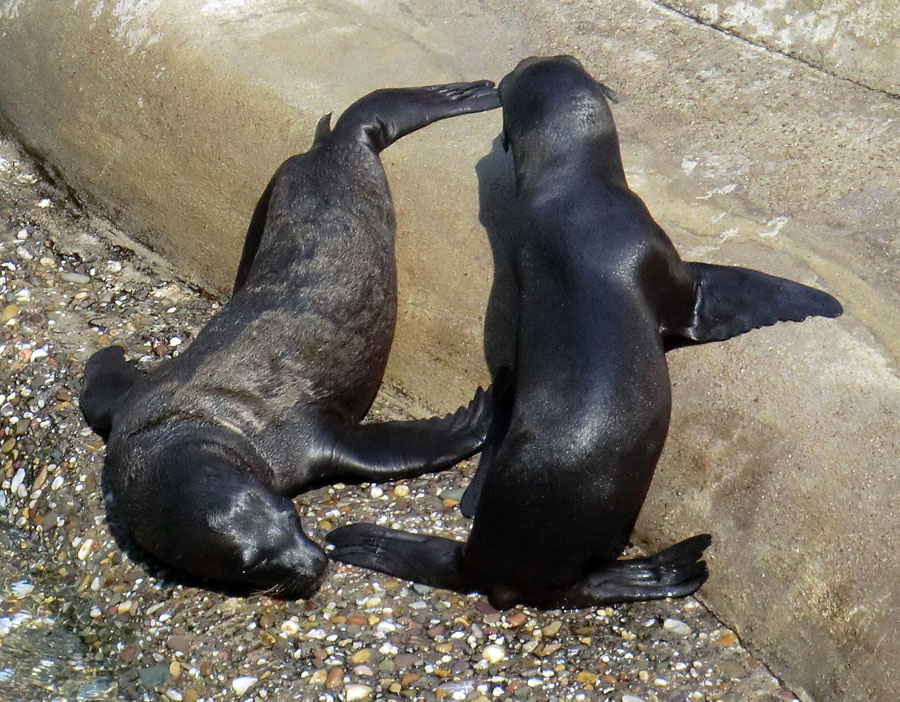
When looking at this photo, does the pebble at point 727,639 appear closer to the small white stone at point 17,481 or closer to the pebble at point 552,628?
the pebble at point 552,628

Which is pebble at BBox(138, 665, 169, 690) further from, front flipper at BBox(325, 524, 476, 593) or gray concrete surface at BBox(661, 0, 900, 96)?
gray concrete surface at BBox(661, 0, 900, 96)

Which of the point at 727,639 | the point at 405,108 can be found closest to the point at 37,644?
the point at 727,639

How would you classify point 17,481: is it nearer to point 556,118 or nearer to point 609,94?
point 556,118

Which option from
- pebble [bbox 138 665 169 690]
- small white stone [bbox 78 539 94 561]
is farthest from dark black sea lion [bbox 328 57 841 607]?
small white stone [bbox 78 539 94 561]

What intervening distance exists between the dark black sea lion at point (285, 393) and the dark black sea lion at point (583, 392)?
364mm

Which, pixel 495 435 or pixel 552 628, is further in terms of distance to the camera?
pixel 495 435

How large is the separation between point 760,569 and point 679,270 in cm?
111

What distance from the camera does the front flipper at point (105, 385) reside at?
4984 mm

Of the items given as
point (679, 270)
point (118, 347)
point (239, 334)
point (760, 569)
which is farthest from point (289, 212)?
point (760, 569)

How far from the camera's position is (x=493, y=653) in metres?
3.89

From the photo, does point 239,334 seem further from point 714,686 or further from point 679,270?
point 714,686

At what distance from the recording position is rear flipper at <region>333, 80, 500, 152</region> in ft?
17.3

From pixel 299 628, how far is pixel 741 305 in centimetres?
192

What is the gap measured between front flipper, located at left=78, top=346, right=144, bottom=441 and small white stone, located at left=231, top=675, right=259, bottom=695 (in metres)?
1.50
